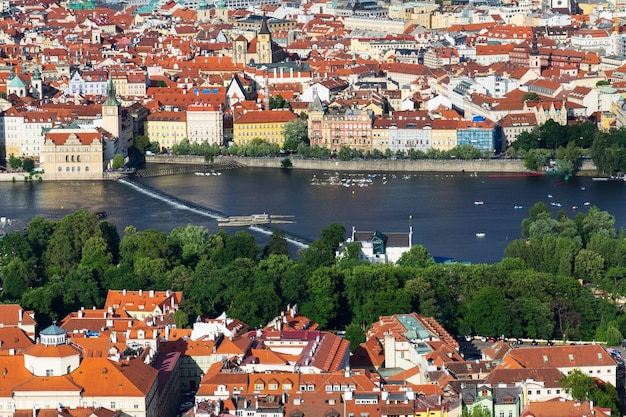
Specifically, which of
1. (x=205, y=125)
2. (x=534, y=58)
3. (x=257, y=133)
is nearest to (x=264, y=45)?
(x=534, y=58)

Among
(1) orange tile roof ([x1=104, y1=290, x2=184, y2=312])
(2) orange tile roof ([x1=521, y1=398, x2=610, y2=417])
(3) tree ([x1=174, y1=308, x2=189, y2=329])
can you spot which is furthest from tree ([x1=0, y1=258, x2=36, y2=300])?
(2) orange tile roof ([x1=521, y1=398, x2=610, y2=417])

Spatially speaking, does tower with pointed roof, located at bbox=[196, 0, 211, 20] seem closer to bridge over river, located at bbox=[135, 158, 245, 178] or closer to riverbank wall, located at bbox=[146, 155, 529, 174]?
riverbank wall, located at bbox=[146, 155, 529, 174]

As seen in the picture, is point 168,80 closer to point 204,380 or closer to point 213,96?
point 213,96

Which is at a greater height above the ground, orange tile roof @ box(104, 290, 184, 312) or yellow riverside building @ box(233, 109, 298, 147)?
yellow riverside building @ box(233, 109, 298, 147)

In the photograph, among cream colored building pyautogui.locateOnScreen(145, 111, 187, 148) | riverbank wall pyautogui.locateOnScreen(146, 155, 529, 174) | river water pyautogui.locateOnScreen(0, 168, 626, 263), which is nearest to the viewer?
river water pyautogui.locateOnScreen(0, 168, 626, 263)

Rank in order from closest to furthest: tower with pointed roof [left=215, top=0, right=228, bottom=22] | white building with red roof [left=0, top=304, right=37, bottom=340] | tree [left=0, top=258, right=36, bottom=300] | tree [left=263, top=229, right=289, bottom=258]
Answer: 1. white building with red roof [left=0, top=304, right=37, bottom=340]
2. tree [left=0, top=258, right=36, bottom=300]
3. tree [left=263, top=229, right=289, bottom=258]
4. tower with pointed roof [left=215, top=0, right=228, bottom=22]

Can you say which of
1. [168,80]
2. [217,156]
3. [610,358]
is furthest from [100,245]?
[168,80]

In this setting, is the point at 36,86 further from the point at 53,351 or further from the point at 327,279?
the point at 53,351
